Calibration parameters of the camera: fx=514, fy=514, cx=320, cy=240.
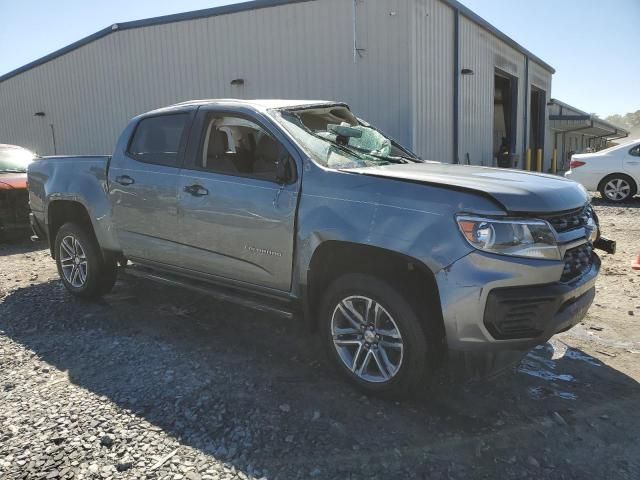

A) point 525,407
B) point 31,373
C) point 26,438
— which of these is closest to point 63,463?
point 26,438

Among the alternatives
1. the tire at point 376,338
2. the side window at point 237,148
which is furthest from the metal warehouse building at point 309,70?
the tire at point 376,338

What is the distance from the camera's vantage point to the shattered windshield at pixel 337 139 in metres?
3.59

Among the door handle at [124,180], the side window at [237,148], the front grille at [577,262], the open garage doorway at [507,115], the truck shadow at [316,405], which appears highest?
the open garage doorway at [507,115]

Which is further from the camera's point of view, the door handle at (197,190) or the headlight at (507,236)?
the door handle at (197,190)

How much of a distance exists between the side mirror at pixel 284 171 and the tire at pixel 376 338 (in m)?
0.77

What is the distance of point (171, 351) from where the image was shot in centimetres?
403

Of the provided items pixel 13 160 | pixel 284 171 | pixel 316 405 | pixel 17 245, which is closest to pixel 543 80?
pixel 13 160

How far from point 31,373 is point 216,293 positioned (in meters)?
1.42

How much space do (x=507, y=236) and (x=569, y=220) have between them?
23.1 inches

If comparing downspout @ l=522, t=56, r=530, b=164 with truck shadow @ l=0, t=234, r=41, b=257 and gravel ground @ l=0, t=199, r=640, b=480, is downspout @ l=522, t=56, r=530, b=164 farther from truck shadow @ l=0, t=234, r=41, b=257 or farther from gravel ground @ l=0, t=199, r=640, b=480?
truck shadow @ l=0, t=234, r=41, b=257

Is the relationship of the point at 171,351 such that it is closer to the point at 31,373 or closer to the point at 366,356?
the point at 31,373

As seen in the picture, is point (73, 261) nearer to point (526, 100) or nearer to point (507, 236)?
point (507, 236)

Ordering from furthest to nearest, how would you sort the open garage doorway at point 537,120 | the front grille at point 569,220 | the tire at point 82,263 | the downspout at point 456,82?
1. the open garage doorway at point 537,120
2. the downspout at point 456,82
3. the tire at point 82,263
4. the front grille at point 569,220

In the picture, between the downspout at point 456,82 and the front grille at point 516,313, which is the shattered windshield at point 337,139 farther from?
the downspout at point 456,82
